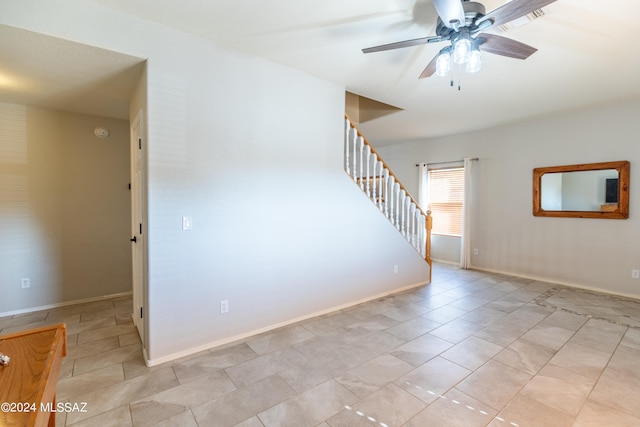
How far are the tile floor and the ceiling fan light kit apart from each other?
2272mm

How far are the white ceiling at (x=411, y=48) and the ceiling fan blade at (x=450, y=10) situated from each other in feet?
1.24

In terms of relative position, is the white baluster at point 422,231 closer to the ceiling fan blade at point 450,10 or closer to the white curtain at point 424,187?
the white curtain at point 424,187

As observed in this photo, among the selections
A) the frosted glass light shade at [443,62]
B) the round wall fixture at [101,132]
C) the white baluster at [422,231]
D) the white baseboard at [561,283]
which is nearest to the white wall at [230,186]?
the frosted glass light shade at [443,62]

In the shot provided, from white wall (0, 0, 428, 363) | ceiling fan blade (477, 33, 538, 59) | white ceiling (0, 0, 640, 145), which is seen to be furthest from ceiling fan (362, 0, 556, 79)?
white wall (0, 0, 428, 363)

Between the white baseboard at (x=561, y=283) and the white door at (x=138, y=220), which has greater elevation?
the white door at (x=138, y=220)

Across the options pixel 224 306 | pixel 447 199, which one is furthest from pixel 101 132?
pixel 447 199

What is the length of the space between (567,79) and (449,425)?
366cm

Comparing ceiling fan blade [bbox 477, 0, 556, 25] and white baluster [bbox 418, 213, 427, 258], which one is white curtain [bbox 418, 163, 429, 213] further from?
ceiling fan blade [bbox 477, 0, 556, 25]

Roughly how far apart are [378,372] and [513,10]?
2533mm

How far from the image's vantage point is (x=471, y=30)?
1.90 metres

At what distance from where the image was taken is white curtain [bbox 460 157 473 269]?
555 cm

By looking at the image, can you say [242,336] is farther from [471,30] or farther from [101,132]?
[101,132]

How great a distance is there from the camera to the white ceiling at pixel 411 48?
2.09m

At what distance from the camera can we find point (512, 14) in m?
1.72
